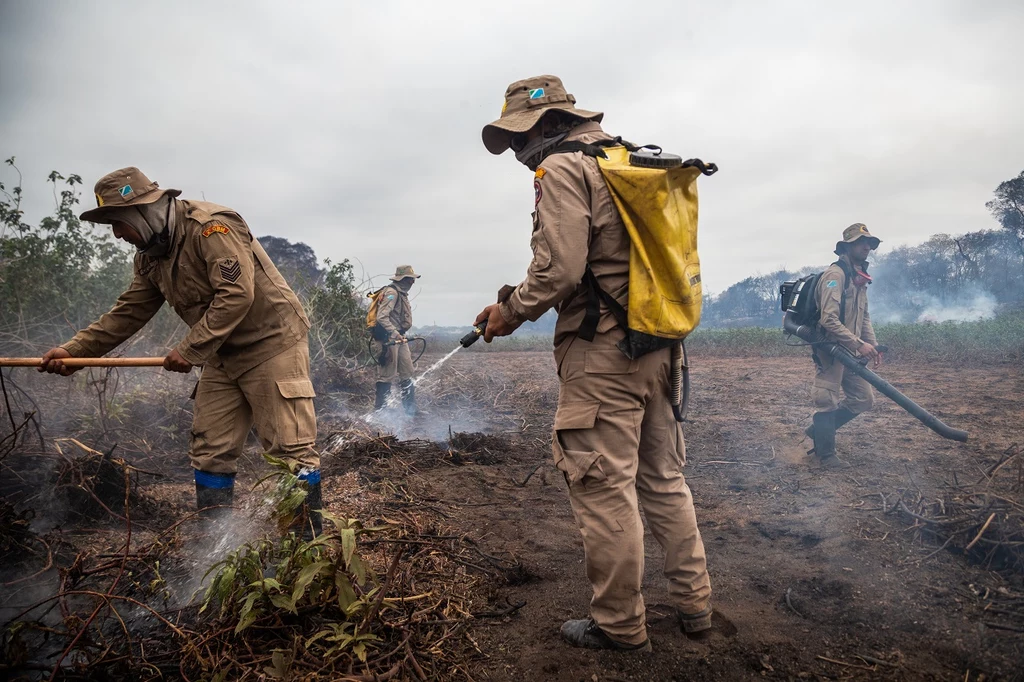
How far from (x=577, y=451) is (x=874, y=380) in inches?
160

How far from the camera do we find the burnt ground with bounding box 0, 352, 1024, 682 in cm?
224

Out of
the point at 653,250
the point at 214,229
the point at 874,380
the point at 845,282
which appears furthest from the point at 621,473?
the point at 845,282

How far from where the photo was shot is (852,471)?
496 cm

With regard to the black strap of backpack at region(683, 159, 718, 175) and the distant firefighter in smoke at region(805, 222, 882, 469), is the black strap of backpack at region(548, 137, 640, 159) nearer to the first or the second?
the black strap of backpack at region(683, 159, 718, 175)

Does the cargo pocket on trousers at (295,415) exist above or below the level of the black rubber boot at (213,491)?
above

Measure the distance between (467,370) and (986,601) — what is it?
10.3 meters

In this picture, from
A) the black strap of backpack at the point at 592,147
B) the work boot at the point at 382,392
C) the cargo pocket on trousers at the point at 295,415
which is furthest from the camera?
the work boot at the point at 382,392

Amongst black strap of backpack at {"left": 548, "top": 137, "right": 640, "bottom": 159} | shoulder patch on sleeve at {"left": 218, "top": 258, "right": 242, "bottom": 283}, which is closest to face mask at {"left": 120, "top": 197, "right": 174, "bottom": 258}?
shoulder patch on sleeve at {"left": 218, "top": 258, "right": 242, "bottom": 283}

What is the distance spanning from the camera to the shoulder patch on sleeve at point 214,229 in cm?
298

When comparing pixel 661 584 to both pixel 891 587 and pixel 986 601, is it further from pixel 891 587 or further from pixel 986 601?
pixel 986 601

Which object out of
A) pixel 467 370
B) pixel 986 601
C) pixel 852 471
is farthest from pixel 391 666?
pixel 467 370

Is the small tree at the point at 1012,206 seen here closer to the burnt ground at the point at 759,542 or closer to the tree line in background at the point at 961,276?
the tree line in background at the point at 961,276

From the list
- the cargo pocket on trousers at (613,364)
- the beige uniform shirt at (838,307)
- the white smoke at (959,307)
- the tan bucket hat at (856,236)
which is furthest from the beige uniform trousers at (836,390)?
the white smoke at (959,307)

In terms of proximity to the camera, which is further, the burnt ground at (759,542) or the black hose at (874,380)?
the black hose at (874,380)
